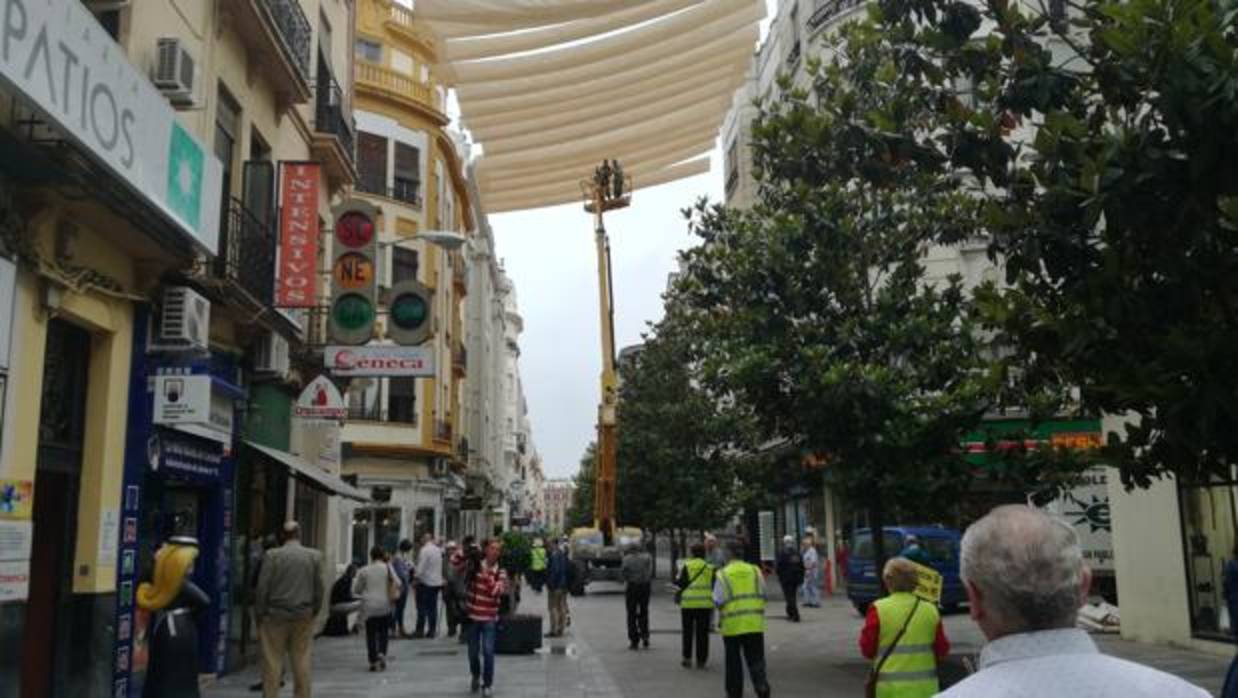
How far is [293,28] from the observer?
15594mm

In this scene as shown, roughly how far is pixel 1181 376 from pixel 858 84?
7067mm

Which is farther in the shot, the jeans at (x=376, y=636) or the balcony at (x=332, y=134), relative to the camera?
the balcony at (x=332, y=134)

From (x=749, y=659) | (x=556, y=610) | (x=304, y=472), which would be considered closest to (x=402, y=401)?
(x=556, y=610)

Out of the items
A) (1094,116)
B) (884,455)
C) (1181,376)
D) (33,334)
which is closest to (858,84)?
(884,455)

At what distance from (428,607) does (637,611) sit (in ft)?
13.4

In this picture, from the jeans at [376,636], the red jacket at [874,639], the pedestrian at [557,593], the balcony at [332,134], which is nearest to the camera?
the red jacket at [874,639]

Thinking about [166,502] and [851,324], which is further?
[851,324]

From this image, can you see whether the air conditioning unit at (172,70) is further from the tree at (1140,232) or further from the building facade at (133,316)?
the tree at (1140,232)

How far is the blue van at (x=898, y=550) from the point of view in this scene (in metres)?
22.8

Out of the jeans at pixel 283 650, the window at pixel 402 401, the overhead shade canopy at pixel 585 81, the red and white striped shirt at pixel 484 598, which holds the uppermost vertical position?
the overhead shade canopy at pixel 585 81

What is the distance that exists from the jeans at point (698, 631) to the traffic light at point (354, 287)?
588 cm

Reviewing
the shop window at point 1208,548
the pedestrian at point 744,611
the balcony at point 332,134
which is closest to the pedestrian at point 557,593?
the balcony at point 332,134

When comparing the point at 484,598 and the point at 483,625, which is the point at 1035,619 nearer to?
A: the point at 483,625

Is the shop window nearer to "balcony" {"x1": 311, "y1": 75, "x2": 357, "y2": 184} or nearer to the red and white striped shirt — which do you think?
the red and white striped shirt
